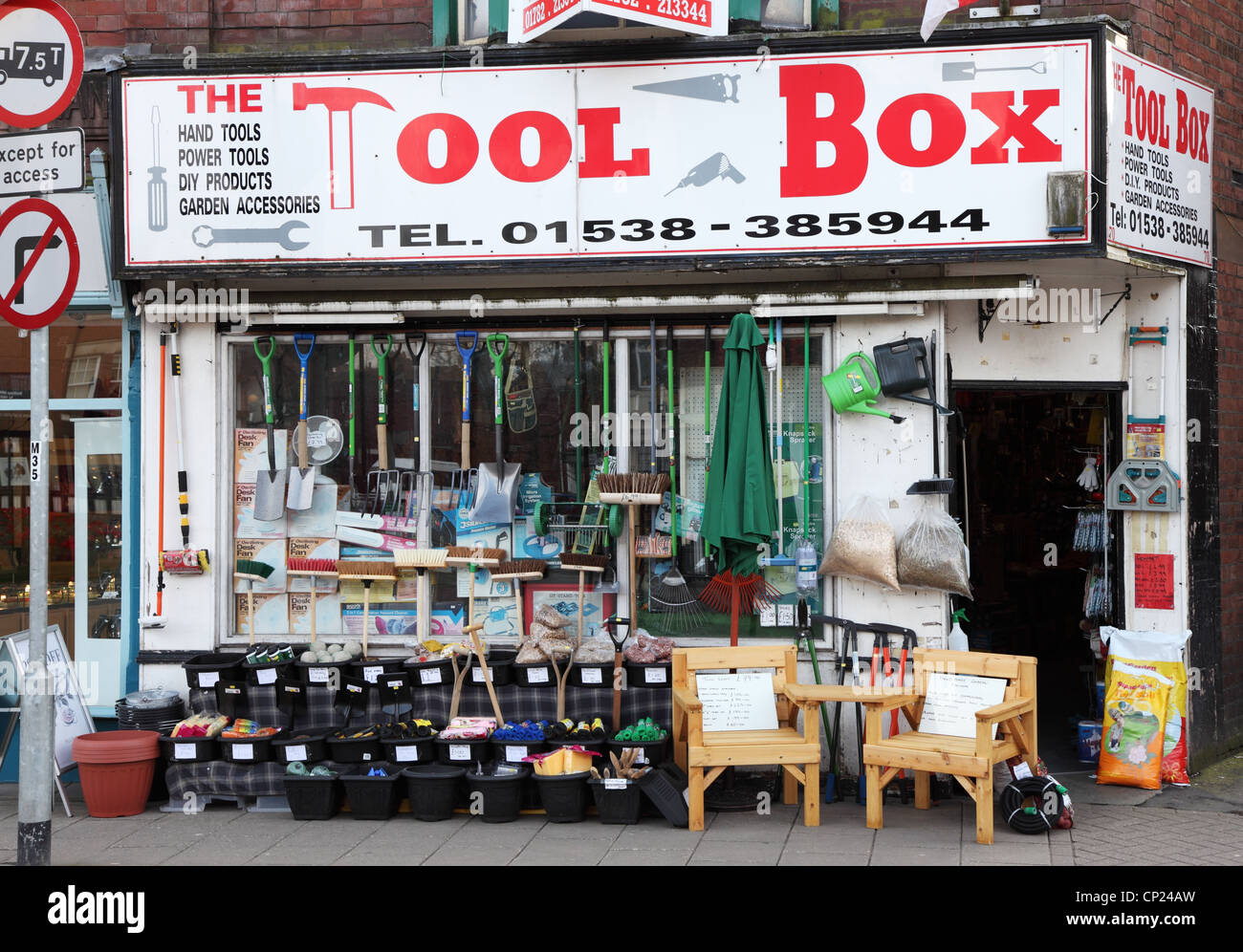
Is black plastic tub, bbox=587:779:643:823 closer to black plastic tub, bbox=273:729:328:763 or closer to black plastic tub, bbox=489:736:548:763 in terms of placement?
black plastic tub, bbox=489:736:548:763

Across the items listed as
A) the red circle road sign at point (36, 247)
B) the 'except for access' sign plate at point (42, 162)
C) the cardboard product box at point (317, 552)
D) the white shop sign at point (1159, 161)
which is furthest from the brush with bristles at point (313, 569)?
the white shop sign at point (1159, 161)

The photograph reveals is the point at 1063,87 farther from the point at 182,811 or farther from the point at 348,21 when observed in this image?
the point at 182,811

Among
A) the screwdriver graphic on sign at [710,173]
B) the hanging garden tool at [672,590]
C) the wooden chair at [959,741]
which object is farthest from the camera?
the hanging garden tool at [672,590]

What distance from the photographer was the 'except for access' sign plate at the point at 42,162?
21.1 feet

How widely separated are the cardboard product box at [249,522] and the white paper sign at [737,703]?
10.5ft

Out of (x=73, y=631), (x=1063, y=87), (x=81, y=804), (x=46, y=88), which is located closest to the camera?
(x=46, y=88)

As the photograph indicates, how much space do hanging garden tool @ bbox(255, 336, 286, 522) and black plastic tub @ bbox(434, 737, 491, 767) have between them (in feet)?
6.98

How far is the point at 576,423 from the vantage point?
28.3 feet

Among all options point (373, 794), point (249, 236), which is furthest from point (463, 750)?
point (249, 236)

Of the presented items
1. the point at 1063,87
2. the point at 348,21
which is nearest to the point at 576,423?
the point at 348,21

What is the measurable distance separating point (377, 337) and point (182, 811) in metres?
3.42

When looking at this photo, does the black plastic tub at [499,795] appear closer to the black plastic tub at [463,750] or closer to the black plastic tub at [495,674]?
the black plastic tub at [463,750]

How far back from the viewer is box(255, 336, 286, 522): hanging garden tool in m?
8.73

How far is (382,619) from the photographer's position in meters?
8.74
